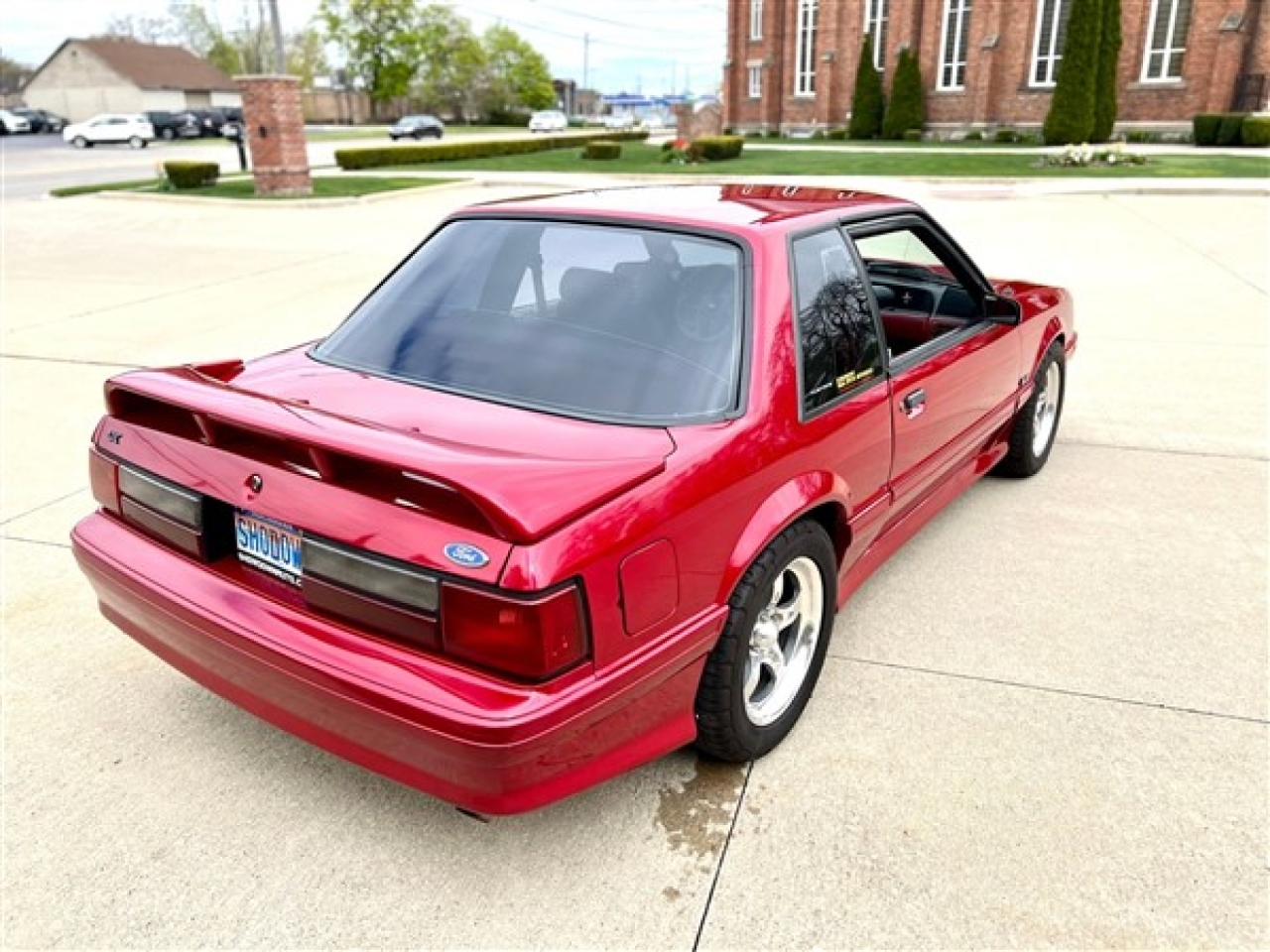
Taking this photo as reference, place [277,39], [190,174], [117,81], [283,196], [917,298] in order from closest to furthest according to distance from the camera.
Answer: [917,298], [283,196], [277,39], [190,174], [117,81]

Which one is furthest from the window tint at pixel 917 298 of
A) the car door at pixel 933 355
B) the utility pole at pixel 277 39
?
the utility pole at pixel 277 39

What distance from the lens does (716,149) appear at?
2797 centimetres

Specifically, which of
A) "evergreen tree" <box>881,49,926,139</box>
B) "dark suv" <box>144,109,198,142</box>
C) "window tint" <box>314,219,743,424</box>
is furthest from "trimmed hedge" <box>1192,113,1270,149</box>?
"dark suv" <box>144,109,198,142</box>

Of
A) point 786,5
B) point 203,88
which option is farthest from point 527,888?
point 203,88

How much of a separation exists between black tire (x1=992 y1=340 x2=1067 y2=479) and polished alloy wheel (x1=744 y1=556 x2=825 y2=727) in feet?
7.42

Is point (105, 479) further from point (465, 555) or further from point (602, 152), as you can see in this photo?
point (602, 152)

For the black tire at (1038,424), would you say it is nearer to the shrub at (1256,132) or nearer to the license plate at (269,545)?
the license plate at (269,545)

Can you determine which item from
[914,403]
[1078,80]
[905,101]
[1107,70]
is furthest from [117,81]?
[914,403]

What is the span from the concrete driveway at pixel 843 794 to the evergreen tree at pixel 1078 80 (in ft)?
92.2

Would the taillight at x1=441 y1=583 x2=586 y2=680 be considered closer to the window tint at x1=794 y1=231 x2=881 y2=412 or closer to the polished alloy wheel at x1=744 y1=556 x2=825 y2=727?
the polished alloy wheel at x1=744 y1=556 x2=825 y2=727

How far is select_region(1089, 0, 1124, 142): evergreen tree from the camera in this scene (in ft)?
94.3

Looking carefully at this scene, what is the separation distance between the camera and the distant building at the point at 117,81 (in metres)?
76.6

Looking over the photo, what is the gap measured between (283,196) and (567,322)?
1929 centimetres

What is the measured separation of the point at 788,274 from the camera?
2.73 metres
